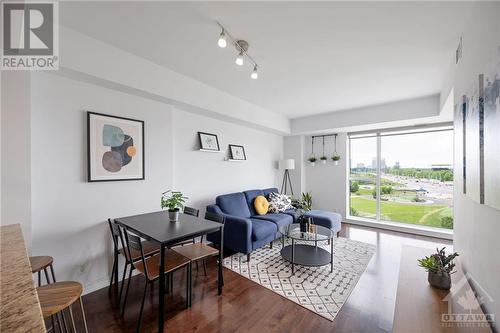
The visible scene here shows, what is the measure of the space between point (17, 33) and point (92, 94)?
2.29 feet

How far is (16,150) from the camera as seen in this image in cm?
178

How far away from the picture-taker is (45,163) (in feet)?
6.70

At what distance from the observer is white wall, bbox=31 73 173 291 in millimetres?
2016

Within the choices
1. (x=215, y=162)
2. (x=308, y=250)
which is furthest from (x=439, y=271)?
(x=215, y=162)

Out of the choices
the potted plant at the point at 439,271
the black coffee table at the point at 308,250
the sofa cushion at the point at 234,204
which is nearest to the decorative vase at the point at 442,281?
the potted plant at the point at 439,271

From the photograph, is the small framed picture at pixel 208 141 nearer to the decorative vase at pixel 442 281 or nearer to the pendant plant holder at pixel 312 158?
the pendant plant holder at pixel 312 158

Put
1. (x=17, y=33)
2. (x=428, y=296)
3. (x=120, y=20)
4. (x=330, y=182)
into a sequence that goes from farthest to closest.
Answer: (x=330, y=182) → (x=120, y=20) → (x=17, y=33) → (x=428, y=296)

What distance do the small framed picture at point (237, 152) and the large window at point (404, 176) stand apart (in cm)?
282

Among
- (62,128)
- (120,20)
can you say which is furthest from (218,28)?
(62,128)

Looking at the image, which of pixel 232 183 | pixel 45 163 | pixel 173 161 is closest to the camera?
pixel 45 163

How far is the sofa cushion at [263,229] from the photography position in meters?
3.07

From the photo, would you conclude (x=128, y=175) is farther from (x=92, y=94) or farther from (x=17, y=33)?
(x=17, y=33)

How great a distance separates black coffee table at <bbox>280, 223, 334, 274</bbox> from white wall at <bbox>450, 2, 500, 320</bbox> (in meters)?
1.38

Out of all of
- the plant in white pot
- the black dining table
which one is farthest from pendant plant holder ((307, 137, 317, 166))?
the black dining table
